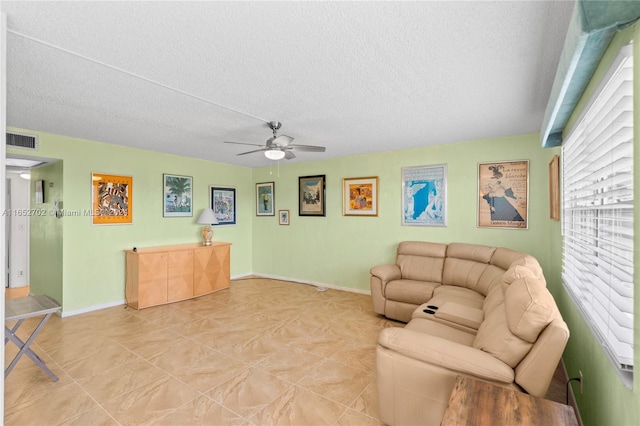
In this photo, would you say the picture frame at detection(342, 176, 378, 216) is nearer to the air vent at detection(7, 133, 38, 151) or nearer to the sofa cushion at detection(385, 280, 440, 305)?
the sofa cushion at detection(385, 280, 440, 305)

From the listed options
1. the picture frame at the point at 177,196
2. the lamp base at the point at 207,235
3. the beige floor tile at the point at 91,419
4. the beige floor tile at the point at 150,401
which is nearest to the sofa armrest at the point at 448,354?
the beige floor tile at the point at 150,401

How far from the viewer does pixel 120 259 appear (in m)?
4.51

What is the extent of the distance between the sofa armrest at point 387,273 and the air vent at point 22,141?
4449 millimetres

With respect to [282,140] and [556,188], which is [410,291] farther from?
[282,140]

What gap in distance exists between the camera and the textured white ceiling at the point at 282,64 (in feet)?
4.94

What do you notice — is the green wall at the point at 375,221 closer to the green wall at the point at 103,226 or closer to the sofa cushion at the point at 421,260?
the sofa cushion at the point at 421,260

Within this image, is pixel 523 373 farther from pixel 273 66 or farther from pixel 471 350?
pixel 273 66

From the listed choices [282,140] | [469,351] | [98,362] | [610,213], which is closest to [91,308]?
[98,362]

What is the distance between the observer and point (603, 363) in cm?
148

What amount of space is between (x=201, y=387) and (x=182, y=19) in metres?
2.55

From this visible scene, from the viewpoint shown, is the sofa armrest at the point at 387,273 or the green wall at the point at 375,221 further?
the sofa armrest at the point at 387,273

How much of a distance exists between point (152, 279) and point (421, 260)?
3.87m

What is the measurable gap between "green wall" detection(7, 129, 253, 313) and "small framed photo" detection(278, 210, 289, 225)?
146 cm

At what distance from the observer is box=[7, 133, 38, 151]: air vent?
342 cm
